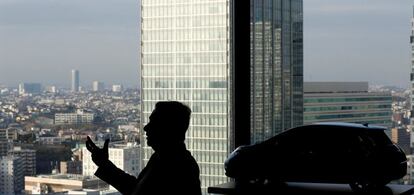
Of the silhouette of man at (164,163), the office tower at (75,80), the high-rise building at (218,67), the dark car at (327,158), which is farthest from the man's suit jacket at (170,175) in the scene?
the office tower at (75,80)

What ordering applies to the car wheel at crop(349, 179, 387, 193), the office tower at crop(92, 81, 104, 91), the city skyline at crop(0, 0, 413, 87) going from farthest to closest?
the office tower at crop(92, 81, 104, 91)
the city skyline at crop(0, 0, 413, 87)
the car wheel at crop(349, 179, 387, 193)

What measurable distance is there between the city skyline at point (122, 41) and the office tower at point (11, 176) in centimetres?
45

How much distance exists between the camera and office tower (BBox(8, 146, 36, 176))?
354 cm

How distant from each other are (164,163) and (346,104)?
5.49 ft

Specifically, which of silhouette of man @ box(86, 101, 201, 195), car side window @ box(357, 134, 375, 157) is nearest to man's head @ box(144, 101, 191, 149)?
silhouette of man @ box(86, 101, 201, 195)

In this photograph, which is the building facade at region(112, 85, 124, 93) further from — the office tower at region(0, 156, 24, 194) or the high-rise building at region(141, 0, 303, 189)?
the office tower at region(0, 156, 24, 194)

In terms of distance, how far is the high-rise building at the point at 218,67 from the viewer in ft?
11.6

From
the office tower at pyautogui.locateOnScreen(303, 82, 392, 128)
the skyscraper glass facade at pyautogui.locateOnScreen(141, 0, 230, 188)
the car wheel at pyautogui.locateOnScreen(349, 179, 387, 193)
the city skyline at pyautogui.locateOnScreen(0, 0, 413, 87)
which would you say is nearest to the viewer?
the car wheel at pyautogui.locateOnScreen(349, 179, 387, 193)

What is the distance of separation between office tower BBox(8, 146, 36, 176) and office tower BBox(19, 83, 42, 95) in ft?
1.06

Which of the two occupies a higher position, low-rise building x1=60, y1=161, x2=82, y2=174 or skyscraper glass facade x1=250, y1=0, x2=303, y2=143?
skyscraper glass facade x1=250, y1=0, x2=303, y2=143

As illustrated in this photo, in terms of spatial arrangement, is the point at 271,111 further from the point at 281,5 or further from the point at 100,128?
the point at 100,128

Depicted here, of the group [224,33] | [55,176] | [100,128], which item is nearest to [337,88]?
[224,33]

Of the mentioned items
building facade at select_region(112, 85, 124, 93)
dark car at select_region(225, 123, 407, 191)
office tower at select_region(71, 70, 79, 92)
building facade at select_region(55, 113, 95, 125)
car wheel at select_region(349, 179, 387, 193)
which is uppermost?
office tower at select_region(71, 70, 79, 92)

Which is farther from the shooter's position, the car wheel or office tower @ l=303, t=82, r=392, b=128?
office tower @ l=303, t=82, r=392, b=128
